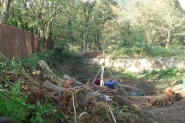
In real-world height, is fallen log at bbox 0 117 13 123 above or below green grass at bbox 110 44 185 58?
below

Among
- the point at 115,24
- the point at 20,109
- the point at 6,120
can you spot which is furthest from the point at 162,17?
the point at 6,120

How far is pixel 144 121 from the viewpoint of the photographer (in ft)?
13.7

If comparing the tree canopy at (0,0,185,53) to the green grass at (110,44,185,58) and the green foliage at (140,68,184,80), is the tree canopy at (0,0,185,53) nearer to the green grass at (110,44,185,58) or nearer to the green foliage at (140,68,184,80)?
the green grass at (110,44,185,58)

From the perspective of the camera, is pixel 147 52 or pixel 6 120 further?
pixel 147 52

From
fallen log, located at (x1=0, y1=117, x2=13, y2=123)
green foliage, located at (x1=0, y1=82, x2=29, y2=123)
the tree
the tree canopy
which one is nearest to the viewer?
fallen log, located at (x1=0, y1=117, x2=13, y2=123)

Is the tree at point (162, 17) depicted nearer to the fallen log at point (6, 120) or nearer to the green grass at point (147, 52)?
the green grass at point (147, 52)

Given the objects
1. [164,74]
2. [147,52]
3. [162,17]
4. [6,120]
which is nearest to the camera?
Result: [6,120]

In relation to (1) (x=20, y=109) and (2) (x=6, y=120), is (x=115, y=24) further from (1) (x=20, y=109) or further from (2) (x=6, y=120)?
(2) (x=6, y=120)

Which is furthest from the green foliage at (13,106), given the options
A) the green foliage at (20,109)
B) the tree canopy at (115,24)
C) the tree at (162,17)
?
the tree at (162,17)

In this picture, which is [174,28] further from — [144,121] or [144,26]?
[144,121]

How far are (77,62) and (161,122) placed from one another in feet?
65.2

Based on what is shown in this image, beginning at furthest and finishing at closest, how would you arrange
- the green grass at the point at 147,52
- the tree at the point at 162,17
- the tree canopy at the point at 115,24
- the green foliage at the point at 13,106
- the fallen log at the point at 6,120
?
the tree at the point at 162,17 → the tree canopy at the point at 115,24 → the green grass at the point at 147,52 → the green foliage at the point at 13,106 → the fallen log at the point at 6,120

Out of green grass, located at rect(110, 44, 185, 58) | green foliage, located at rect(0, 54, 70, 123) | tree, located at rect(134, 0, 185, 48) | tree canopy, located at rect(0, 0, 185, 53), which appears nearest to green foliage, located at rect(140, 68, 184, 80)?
green grass, located at rect(110, 44, 185, 58)

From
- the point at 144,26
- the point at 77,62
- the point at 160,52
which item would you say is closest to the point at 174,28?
the point at 144,26
